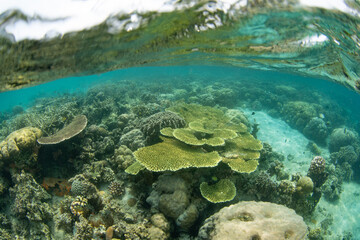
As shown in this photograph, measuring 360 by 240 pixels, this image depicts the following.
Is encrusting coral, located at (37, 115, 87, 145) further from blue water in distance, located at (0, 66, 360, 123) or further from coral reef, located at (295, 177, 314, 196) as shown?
blue water in distance, located at (0, 66, 360, 123)

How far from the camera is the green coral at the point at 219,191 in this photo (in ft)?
15.1

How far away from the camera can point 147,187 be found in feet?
17.9

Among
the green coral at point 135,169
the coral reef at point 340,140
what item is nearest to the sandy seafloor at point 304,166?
the coral reef at point 340,140

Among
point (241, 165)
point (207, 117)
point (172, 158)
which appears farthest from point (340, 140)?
point (172, 158)

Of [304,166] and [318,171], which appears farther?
[304,166]

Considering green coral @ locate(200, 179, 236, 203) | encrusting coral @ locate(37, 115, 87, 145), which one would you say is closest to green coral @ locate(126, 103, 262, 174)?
green coral @ locate(200, 179, 236, 203)

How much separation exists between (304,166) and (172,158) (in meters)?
9.23

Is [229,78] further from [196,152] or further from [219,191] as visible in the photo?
[219,191]

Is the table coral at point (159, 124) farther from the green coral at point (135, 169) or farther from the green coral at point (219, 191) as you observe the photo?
the green coral at point (219, 191)

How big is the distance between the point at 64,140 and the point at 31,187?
1.80 meters

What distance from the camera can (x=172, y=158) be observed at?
475 cm

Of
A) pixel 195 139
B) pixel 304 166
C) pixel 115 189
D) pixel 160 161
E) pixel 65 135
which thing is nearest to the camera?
pixel 160 161

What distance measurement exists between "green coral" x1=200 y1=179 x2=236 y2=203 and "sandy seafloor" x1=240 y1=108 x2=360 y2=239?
213 inches

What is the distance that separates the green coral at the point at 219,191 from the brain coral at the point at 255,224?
629 millimetres
